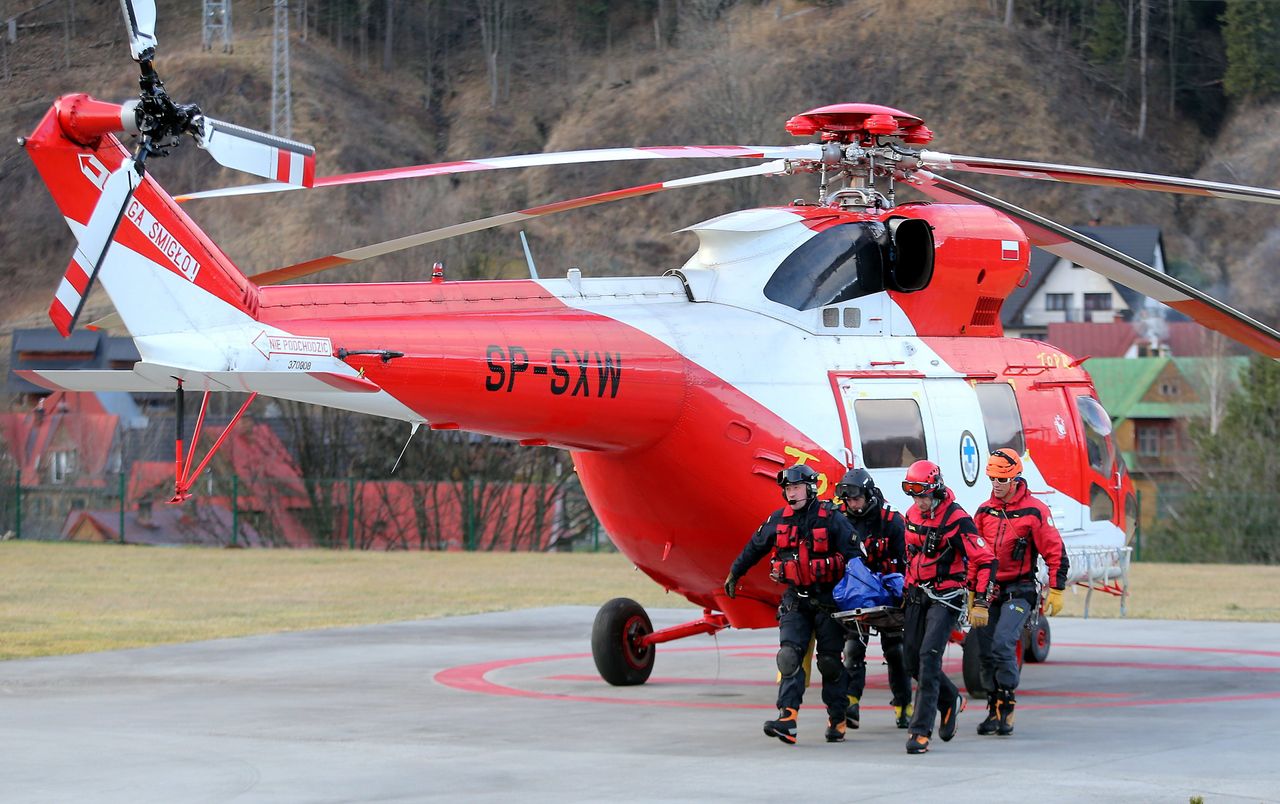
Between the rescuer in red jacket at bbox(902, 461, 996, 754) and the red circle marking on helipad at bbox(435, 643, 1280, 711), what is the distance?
1.85 meters

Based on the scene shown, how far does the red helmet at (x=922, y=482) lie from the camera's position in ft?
35.1

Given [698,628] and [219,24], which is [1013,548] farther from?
[219,24]

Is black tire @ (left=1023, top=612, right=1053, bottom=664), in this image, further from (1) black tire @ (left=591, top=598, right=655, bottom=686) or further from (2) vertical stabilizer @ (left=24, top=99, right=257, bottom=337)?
(2) vertical stabilizer @ (left=24, top=99, right=257, bottom=337)

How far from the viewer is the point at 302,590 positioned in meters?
24.5

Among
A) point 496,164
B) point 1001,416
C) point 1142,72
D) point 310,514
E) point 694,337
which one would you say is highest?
point 1142,72

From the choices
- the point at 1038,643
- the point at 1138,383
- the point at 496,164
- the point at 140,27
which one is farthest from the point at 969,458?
the point at 1138,383

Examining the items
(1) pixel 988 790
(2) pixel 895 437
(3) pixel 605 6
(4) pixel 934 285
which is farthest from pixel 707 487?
(3) pixel 605 6

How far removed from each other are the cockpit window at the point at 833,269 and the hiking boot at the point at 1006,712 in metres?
3.31

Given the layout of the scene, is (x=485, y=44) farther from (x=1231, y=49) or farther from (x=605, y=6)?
(x=1231, y=49)

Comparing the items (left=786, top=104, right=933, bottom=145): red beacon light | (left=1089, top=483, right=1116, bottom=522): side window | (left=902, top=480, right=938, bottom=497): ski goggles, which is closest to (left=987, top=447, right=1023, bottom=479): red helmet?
(left=902, top=480, right=938, bottom=497): ski goggles

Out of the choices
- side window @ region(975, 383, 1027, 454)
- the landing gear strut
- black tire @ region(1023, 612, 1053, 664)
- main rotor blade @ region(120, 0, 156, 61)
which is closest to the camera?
main rotor blade @ region(120, 0, 156, 61)

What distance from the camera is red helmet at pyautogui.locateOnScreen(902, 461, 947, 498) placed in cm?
1071

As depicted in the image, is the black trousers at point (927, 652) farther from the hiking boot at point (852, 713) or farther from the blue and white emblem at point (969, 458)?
the blue and white emblem at point (969, 458)

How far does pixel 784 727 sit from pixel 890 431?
296cm
